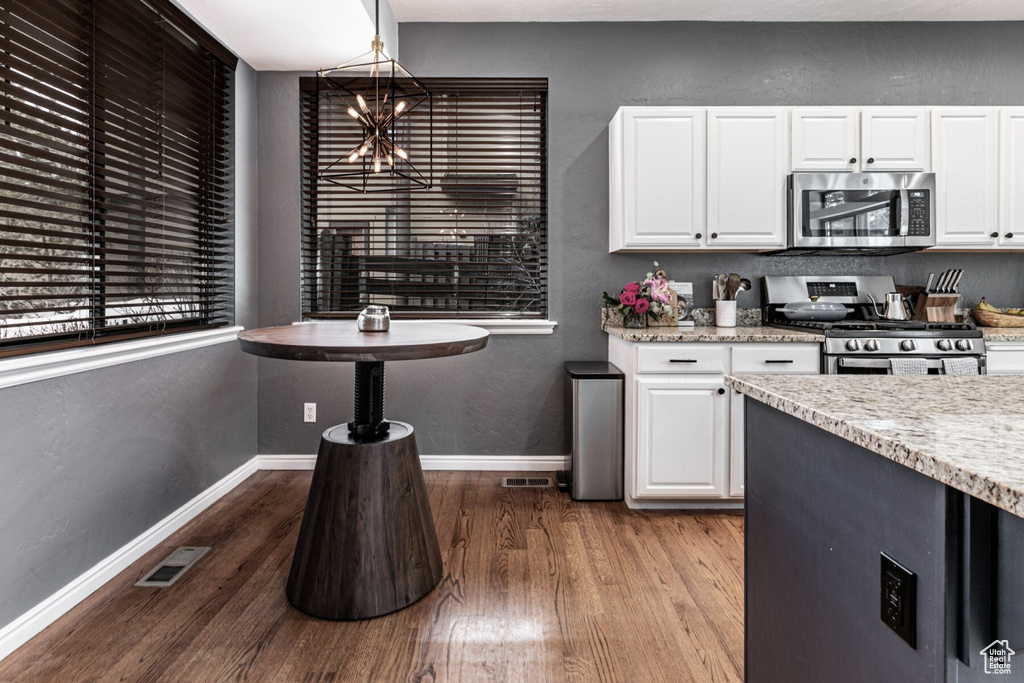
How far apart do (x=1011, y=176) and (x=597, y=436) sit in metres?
2.64

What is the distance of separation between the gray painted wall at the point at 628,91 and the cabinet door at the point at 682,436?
0.72 meters

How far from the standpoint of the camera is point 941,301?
307 centimetres

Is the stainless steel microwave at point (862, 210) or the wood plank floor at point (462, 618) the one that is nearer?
the wood plank floor at point (462, 618)

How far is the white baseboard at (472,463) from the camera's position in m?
3.32

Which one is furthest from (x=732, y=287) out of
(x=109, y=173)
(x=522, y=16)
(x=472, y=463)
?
(x=109, y=173)

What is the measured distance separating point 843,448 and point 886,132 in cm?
280

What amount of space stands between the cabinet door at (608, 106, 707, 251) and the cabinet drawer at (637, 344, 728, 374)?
621mm

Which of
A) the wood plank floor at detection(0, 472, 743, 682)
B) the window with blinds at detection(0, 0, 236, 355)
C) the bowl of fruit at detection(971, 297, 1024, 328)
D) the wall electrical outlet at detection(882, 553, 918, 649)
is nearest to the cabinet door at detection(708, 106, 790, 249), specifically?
the bowl of fruit at detection(971, 297, 1024, 328)

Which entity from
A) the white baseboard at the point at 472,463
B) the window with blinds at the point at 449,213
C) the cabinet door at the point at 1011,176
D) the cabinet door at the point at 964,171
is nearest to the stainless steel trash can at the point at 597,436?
the white baseboard at the point at 472,463

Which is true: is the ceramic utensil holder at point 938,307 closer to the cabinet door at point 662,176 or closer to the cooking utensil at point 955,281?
the cooking utensil at point 955,281

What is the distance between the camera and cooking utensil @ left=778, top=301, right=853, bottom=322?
3.15m

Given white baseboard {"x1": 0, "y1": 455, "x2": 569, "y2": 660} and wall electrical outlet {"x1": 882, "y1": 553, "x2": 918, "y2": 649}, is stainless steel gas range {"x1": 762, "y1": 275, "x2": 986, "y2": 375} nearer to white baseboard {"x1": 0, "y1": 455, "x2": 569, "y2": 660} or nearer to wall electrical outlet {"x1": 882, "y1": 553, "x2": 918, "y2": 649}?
white baseboard {"x1": 0, "y1": 455, "x2": 569, "y2": 660}

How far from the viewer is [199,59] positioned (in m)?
2.71

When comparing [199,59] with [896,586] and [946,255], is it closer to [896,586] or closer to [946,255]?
[896,586]
